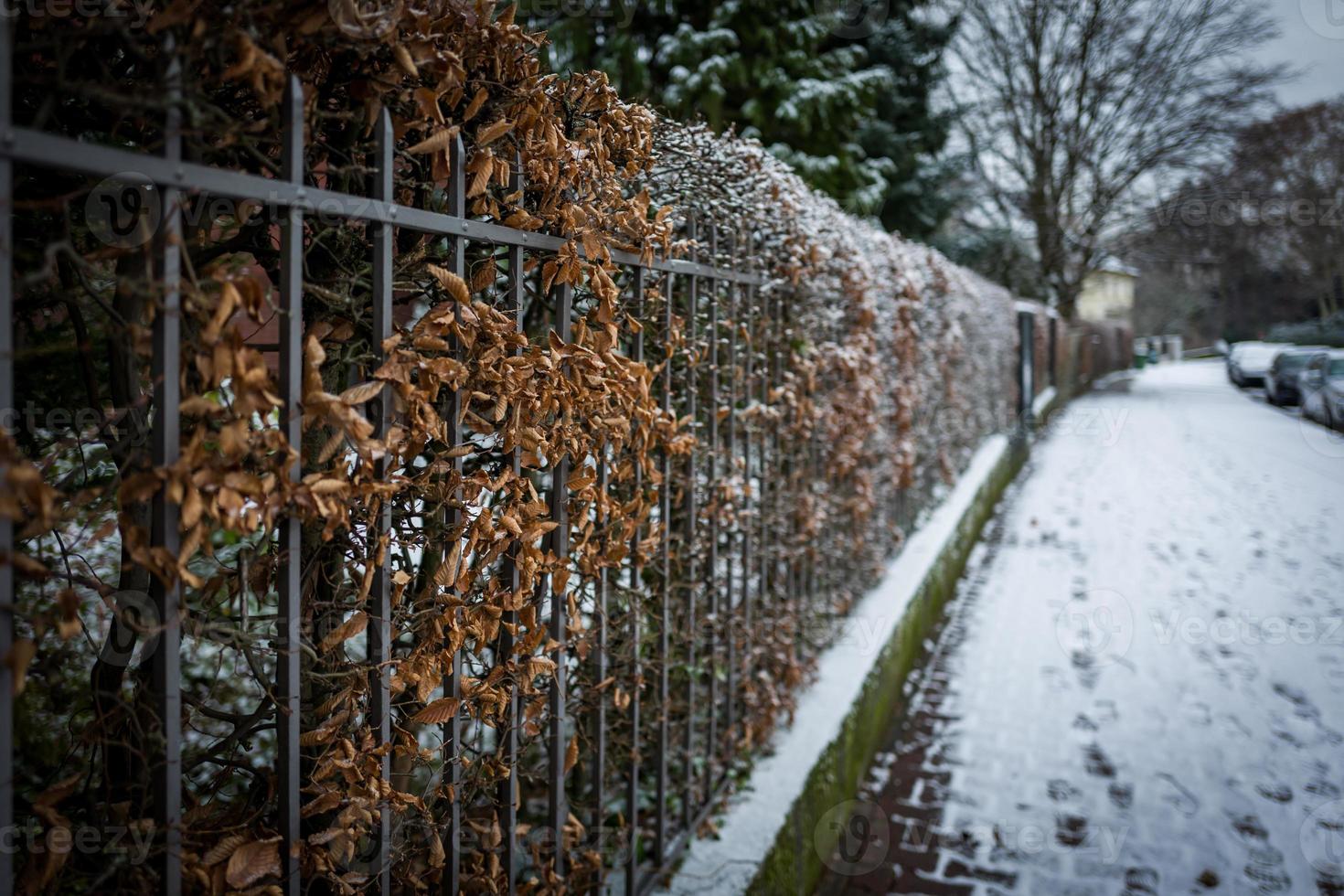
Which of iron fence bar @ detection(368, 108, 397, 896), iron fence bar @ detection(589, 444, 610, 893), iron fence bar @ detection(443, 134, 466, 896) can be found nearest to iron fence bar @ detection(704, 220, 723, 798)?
iron fence bar @ detection(589, 444, 610, 893)

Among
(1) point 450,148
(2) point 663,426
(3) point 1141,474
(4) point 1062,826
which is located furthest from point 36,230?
(3) point 1141,474

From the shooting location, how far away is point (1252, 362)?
93.3 ft

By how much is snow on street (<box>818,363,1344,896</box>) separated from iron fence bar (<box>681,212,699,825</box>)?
2.86 feet

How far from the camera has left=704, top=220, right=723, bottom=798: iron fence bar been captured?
279 centimetres

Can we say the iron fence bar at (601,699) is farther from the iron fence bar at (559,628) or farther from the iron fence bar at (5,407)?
the iron fence bar at (5,407)

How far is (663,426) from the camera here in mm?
2430

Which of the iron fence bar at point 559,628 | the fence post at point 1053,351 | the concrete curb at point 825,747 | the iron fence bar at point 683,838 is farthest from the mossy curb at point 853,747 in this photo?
the fence post at point 1053,351

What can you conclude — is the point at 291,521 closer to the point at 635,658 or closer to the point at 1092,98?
the point at 635,658

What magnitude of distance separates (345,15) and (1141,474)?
499 inches

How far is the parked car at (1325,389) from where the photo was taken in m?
17.0

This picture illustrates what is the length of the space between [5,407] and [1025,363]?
16.6m

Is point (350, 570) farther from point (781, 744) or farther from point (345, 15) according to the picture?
point (781, 744)

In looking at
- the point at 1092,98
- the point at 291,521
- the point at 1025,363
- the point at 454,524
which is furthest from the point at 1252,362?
the point at 291,521

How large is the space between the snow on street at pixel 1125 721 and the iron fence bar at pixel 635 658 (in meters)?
1.23
